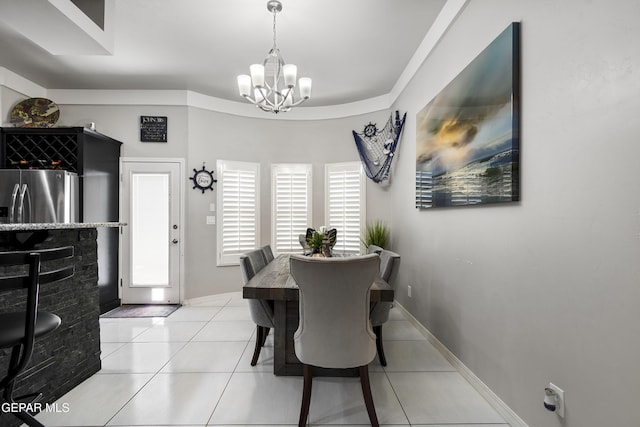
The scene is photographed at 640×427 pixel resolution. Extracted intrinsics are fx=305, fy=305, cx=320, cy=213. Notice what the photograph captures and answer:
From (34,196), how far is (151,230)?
51.3 inches

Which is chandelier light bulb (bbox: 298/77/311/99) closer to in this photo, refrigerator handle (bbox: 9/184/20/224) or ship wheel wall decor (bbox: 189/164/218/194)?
ship wheel wall decor (bbox: 189/164/218/194)

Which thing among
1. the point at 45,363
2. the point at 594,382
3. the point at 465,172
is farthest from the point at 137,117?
the point at 594,382

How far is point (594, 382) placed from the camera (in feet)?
4.27

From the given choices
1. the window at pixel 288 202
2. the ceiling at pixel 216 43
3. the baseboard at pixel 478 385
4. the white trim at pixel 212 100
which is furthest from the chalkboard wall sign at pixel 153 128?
the baseboard at pixel 478 385

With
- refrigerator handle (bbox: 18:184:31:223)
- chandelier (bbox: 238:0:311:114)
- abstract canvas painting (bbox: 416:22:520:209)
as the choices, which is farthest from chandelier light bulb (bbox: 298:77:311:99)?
refrigerator handle (bbox: 18:184:31:223)

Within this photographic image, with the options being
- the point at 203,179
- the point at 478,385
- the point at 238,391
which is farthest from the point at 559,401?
the point at 203,179

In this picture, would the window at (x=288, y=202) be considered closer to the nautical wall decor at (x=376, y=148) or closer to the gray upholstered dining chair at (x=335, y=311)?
the nautical wall decor at (x=376, y=148)

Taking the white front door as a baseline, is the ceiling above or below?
above

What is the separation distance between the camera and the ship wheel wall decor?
4414mm

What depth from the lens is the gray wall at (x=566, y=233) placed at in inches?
46.3

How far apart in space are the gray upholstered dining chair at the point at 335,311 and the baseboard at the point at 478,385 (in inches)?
32.1

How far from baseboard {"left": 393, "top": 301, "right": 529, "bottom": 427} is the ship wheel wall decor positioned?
340cm

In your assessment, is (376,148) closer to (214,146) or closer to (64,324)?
(214,146)

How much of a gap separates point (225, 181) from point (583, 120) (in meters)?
4.14
